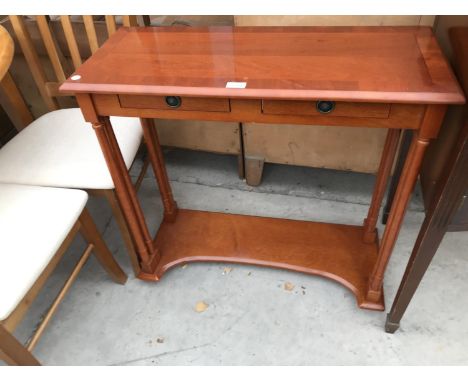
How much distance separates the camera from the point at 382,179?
4.15 ft

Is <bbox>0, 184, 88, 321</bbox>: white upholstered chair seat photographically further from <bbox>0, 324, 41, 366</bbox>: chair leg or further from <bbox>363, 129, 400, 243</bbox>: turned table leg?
<bbox>363, 129, 400, 243</bbox>: turned table leg

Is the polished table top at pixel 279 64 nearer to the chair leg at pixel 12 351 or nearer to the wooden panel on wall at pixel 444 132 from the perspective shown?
the wooden panel on wall at pixel 444 132

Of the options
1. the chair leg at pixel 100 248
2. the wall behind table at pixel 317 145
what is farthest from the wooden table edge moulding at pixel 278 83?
the wall behind table at pixel 317 145

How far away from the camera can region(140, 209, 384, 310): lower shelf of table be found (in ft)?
4.50

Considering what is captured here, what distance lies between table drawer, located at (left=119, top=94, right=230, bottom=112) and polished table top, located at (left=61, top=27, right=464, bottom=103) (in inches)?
1.4

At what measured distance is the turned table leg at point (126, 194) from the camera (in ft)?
3.37

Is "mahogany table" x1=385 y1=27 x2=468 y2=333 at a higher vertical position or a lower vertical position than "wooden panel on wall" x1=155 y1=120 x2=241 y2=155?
higher

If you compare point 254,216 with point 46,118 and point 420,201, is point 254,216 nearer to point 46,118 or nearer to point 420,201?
point 420,201

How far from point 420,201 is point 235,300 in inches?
34.6

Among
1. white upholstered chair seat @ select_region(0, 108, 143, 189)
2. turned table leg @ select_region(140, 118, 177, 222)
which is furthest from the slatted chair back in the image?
turned table leg @ select_region(140, 118, 177, 222)

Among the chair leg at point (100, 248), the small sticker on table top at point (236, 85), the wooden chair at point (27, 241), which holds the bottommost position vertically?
Answer: the chair leg at point (100, 248)

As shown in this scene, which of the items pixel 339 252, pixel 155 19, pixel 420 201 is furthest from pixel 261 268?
pixel 155 19

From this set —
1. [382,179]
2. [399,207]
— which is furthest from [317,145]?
[399,207]

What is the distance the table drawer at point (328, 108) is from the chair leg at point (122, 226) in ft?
1.94
